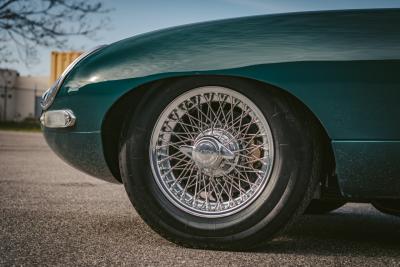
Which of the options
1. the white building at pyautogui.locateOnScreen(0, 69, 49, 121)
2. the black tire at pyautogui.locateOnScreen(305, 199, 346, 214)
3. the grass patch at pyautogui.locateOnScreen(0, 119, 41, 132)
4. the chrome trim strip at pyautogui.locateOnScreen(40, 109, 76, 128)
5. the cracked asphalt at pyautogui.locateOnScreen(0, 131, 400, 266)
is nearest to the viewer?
the cracked asphalt at pyautogui.locateOnScreen(0, 131, 400, 266)

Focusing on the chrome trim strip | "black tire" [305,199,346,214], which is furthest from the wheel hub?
"black tire" [305,199,346,214]

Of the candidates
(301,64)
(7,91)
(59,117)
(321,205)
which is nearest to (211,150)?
(301,64)

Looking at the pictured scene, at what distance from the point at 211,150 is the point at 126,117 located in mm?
446

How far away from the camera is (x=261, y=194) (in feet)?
7.63

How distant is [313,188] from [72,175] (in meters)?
4.22

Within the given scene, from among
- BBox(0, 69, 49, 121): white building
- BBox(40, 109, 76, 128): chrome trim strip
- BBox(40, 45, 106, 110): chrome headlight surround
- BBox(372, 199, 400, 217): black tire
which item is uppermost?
BBox(40, 45, 106, 110): chrome headlight surround

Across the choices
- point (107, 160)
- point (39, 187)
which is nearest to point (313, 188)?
point (107, 160)

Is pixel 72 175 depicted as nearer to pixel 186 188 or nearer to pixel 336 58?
pixel 186 188

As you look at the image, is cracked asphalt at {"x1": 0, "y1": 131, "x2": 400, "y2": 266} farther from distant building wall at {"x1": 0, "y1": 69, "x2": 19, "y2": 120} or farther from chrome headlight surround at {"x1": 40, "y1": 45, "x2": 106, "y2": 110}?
distant building wall at {"x1": 0, "y1": 69, "x2": 19, "y2": 120}

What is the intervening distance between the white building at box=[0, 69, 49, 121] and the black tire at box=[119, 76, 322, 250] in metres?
33.3

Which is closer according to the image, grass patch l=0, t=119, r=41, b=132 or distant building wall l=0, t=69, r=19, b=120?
grass patch l=0, t=119, r=41, b=132

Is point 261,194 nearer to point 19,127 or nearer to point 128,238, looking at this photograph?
point 128,238

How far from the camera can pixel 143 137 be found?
2.45 metres

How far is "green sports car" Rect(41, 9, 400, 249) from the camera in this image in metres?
2.23
